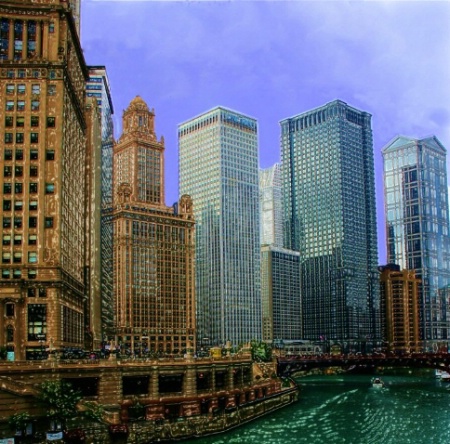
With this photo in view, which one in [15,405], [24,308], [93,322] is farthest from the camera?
[93,322]

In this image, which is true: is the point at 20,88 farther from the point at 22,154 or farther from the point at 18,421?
the point at 18,421

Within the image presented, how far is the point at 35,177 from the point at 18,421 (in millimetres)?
47047

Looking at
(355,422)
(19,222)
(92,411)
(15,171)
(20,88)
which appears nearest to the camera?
(92,411)

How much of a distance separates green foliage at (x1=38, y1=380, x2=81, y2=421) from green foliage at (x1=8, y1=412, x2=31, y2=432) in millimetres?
3129

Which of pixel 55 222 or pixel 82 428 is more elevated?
pixel 55 222

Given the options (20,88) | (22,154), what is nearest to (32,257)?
(22,154)

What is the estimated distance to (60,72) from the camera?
12125cm

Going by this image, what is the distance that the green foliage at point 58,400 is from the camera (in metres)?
85.0

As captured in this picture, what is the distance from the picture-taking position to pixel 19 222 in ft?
385

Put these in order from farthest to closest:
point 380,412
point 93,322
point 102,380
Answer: point 93,322, point 380,412, point 102,380

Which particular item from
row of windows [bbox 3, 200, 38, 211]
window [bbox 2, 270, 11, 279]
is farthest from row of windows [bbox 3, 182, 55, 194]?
window [bbox 2, 270, 11, 279]

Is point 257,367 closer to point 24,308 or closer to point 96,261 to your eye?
point 96,261

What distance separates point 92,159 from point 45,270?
2090 inches

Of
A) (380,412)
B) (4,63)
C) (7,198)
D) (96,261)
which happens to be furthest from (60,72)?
(380,412)
